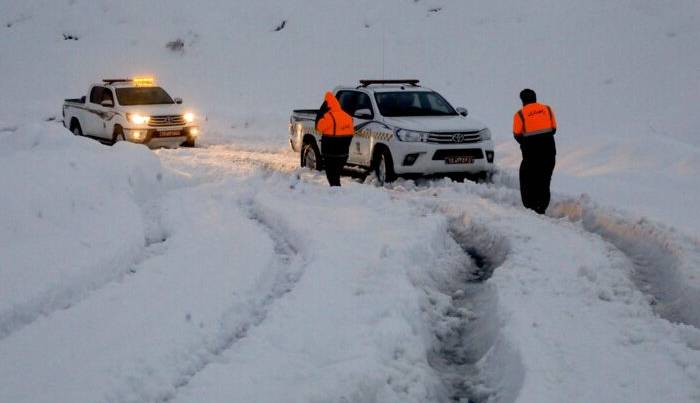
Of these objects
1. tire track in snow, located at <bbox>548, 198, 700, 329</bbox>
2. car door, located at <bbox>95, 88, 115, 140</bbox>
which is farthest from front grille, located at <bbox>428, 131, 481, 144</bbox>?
car door, located at <bbox>95, 88, 115, 140</bbox>

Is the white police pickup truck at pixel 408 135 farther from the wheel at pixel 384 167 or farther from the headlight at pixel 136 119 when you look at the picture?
the headlight at pixel 136 119

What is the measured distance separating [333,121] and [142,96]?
8689mm

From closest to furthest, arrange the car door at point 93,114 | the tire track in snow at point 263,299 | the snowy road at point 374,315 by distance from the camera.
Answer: the snowy road at point 374,315 < the tire track in snow at point 263,299 < the car door at point 93,114

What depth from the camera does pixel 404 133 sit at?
39.7ft

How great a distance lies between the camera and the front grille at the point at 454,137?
1202cm

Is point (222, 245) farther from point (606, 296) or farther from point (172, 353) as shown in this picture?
point (606, 296)

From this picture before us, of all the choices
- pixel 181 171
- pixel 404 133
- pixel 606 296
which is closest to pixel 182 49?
pixel 181 171

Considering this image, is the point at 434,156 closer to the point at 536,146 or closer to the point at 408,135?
the point at 408,135

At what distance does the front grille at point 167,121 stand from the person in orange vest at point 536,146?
395 inches

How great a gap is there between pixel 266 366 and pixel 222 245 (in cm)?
335

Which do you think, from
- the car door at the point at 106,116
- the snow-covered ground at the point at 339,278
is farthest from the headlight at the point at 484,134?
the car door at the point at 106,116

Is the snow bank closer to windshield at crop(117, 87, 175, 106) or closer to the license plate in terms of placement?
the license plate

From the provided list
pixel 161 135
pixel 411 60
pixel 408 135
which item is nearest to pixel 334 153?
pixel 408 135

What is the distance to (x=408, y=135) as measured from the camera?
39.6ft
